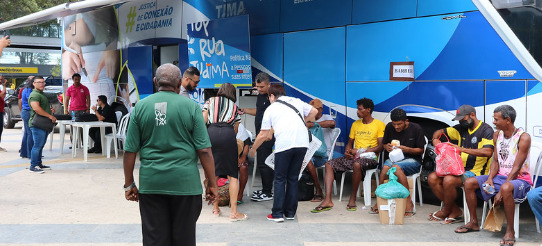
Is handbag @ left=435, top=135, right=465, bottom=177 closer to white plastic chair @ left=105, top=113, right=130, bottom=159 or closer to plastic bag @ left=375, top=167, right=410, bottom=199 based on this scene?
plastic bag @ left=375, top=167, right=410, bottom=199

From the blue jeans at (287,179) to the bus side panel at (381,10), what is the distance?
2.14m

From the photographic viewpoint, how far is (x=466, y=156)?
650 cm

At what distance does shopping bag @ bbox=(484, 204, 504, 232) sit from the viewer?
5.80 m

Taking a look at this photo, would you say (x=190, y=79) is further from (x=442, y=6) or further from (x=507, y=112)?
(x=507, y=112)

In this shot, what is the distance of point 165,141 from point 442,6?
4143 mm

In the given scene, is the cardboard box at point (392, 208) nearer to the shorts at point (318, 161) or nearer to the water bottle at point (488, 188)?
the water bottle at point (488, 188)

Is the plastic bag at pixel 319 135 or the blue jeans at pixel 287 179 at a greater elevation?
the plastic bag at pixel 319 135

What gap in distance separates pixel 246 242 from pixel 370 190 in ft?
7.15

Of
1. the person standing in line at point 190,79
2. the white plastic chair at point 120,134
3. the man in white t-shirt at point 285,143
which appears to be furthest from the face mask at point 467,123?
the white plastic chair at point 120,134

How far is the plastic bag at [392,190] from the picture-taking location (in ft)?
20.7

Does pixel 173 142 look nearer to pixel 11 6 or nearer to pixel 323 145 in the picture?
pixel 323 145

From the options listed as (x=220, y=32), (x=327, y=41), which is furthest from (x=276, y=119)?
(x=220, y=32)

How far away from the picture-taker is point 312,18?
324 inches

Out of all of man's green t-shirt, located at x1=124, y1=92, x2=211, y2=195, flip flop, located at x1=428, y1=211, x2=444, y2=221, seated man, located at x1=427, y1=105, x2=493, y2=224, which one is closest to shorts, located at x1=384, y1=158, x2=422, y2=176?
seated man, located at x1=427, y1=105, x2=493, y2=224
